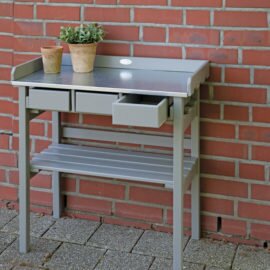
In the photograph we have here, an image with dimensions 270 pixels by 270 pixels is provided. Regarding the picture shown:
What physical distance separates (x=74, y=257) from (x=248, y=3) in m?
1.49

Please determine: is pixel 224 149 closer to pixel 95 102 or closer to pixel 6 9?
pixel 95 102

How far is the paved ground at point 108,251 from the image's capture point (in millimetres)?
3105

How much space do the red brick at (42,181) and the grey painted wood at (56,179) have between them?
0.05 metres

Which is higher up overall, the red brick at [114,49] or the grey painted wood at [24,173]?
the red brick at [114,49]

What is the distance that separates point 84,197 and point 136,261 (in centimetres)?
61

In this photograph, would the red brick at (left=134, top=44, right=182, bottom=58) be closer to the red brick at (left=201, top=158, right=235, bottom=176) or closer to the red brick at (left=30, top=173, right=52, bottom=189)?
the red brick at (left=201, top=158, right=235, bottom=176)

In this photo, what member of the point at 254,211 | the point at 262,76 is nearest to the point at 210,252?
the point at 254,211

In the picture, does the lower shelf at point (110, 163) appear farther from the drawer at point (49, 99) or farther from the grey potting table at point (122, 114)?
the drawer at point (49, 99)

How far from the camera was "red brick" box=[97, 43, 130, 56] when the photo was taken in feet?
11.0

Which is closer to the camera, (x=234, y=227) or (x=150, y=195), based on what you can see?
(x=234, y=227)

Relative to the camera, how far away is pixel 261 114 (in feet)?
10.4

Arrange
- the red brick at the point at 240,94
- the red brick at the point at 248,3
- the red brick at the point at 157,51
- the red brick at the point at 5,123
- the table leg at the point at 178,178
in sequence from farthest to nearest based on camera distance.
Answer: the red brick at the point at 5,123 → the red brick at the point at 157,51 → the red brick at the point at 240,94 → the red brick at the point at 248,3 → the table leg at the point at 178,178

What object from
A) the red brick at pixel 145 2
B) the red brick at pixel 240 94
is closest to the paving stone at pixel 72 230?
the red brick at pixel 240 94

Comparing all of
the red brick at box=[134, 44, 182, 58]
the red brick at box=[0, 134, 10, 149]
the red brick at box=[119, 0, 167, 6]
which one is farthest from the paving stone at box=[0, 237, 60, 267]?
the red brick at box=[119, 0, 167, 6]
